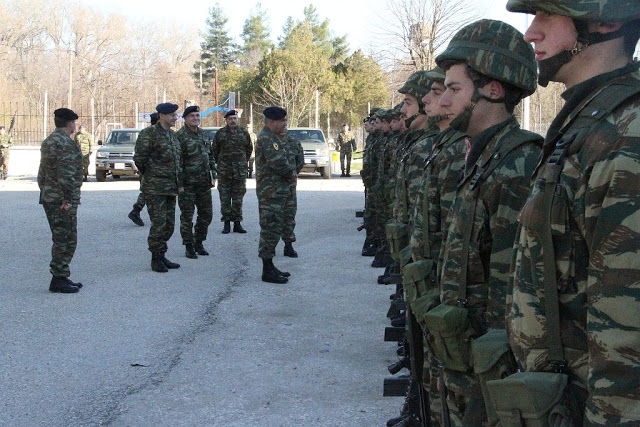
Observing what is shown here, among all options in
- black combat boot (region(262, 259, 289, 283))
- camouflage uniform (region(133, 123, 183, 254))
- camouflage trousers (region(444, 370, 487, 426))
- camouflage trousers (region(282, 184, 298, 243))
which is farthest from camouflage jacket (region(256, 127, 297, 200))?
camouflage trousers (region(444, 370, 487, 426))

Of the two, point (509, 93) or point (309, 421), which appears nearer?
point (509, 93)

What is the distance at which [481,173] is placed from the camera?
2.73m

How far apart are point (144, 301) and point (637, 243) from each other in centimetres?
694

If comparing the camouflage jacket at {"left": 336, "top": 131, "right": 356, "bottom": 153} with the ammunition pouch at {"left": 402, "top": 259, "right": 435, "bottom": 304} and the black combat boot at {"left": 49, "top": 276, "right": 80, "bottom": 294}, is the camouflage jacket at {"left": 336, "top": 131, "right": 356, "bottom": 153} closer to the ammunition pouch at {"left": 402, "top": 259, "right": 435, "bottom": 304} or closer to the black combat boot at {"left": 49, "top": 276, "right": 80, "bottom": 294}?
the black combat boot at {"left": 49, "top": 276, "right": 80, "bottom": 294}

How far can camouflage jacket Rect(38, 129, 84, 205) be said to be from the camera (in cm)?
840

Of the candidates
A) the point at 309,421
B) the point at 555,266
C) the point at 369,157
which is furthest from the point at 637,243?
the point at 369,157

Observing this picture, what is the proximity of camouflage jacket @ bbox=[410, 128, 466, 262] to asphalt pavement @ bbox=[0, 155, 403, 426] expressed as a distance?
149 cm

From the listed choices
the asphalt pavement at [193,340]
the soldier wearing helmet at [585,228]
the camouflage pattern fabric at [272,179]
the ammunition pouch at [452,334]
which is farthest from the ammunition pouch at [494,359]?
the camouflage pattern fabric at [272,179]

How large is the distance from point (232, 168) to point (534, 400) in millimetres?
11852

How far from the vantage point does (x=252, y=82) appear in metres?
55.8

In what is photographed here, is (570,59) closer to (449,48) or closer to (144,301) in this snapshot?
(449,48)

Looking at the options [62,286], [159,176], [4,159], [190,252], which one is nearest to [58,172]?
[62,286]

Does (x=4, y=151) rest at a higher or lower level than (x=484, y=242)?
higher

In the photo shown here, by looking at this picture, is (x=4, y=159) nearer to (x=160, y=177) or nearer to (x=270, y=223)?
(x=160, y=177)
